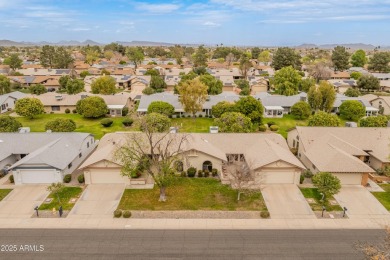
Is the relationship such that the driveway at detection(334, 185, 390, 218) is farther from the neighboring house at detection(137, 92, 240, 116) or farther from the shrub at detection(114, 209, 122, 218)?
the neighboring house at detection(137, 92, 240, 116)

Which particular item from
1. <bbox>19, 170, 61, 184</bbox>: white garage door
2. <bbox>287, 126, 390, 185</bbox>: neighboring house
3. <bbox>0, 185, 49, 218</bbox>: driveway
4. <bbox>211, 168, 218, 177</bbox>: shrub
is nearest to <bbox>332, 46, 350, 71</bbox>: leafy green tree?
<bbox>287, 126, 390, 185</bbox>: neighboring house

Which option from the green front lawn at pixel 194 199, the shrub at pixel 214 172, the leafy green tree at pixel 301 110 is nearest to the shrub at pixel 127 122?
the shrub at pixel 214 172

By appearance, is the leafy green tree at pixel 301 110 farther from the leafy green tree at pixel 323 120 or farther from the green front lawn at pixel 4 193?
the green front lawn at pixel 4 193

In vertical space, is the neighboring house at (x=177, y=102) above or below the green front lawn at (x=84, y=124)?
above
